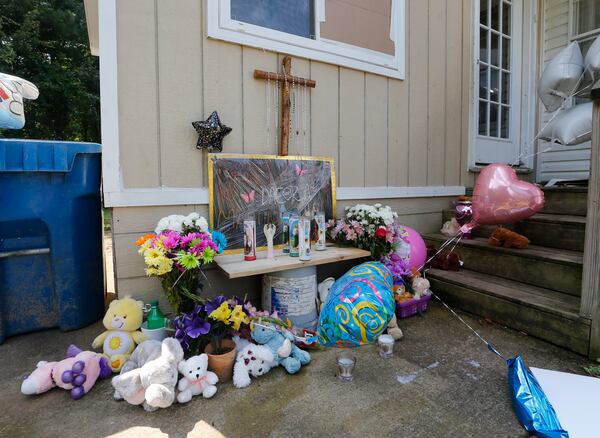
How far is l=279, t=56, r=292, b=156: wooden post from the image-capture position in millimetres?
2430

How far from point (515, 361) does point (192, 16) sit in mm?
2587

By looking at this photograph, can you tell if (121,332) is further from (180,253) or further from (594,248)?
(594,248)

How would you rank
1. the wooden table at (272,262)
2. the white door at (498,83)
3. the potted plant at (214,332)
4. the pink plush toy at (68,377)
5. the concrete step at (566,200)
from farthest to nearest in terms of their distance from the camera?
1. the white door at (498,83)
2. the concrete step at (566,200)
3. the wooden table at (272,262)
4. the potted plant at (214,332)
5. the pink plush toy at (68,377)

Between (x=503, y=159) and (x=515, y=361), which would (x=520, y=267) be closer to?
(x=515, y=361)

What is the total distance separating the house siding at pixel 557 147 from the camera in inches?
142

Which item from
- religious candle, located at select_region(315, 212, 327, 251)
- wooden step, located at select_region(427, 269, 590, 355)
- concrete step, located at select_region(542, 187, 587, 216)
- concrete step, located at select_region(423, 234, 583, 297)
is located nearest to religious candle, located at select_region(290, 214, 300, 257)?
religious candle, located at select_region(315, 212, 327, 251)

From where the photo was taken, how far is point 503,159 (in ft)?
12.5

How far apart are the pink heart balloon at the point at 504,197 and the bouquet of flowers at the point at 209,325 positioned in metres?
1.83

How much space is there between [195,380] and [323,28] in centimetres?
247

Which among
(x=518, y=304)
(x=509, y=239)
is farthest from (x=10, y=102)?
(x=509, y=239)

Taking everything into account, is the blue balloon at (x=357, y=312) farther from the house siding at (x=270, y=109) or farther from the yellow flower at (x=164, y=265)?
the yellow flower at (x=164, y=265)

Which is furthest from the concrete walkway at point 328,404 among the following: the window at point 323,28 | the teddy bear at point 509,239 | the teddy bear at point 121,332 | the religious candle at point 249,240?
the window at point 323,28

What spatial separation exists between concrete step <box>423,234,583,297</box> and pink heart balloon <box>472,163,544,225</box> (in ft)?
0.91

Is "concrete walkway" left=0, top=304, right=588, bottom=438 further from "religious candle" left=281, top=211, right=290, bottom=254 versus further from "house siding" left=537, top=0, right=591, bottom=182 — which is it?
"house siding" left=537, top=0, right=591, bottom=182
